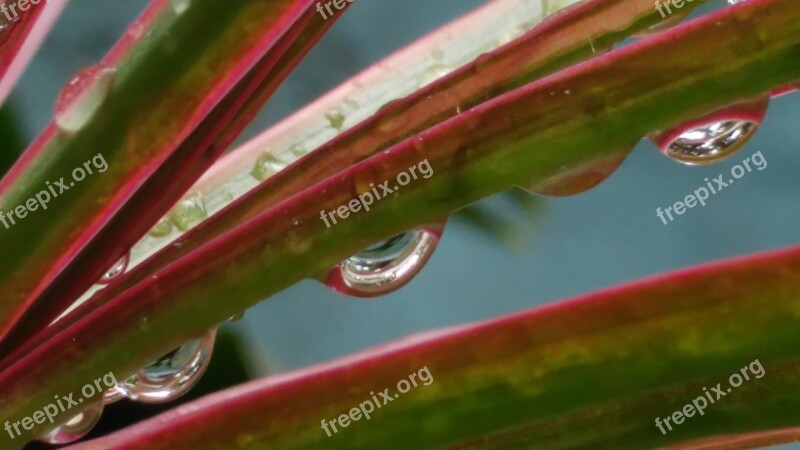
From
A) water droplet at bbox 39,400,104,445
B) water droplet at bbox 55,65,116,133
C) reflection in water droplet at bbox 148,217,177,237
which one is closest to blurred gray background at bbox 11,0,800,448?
reflection in water droplet at bbox 148,217,177,237

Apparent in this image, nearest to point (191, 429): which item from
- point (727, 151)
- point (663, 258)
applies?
point (727, 151)

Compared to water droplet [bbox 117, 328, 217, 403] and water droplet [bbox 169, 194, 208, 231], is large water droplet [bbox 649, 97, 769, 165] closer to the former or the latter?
water droplet [bbox 117, 328, 217, 403]

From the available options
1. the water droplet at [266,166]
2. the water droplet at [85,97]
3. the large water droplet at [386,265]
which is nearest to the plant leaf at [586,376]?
the large water droplet at [386,265]

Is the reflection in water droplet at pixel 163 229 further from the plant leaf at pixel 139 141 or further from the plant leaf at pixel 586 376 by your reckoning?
the plant leaf at pixel 586 376

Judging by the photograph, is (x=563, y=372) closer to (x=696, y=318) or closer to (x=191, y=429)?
(x=696, y=318)

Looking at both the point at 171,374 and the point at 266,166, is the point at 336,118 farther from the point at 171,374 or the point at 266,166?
the point at 171,374

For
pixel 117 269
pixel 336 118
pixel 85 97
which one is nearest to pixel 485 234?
pixel 336 118
